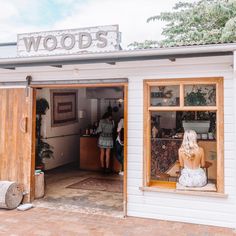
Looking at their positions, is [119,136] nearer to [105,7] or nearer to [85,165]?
[85,165]

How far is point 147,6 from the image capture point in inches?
855

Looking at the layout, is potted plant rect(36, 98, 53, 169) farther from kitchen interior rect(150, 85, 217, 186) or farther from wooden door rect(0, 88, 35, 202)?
kitchen interior rect(150, 85, 217, 186)

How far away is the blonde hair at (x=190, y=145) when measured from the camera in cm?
555

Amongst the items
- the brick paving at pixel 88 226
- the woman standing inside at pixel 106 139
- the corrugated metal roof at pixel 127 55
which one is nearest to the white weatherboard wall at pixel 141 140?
the brick paving at pixel 88 226

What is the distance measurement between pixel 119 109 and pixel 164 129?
7114 millimetres

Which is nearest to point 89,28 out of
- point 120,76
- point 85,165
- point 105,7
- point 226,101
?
point 120,76

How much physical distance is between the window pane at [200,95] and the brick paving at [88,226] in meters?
2.02

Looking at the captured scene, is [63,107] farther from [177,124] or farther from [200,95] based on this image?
[200,95]

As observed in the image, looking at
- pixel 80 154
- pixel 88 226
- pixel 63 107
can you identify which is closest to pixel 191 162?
pixel 88 226

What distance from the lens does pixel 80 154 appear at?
33.3ft

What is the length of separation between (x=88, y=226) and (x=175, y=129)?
87.7 inches

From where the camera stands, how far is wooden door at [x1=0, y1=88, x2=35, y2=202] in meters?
6.45

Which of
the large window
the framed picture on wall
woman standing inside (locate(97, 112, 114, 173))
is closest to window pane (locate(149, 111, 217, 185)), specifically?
the large window

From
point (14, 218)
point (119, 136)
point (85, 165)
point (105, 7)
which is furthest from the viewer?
point (105, 7)
